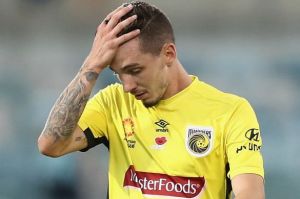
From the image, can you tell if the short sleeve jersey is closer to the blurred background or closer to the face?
the face

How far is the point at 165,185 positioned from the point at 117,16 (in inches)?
26.3

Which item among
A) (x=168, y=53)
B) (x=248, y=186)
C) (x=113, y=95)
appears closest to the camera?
(x=248, y=186)

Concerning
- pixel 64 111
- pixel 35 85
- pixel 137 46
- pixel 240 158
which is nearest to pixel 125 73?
pixel 137 46

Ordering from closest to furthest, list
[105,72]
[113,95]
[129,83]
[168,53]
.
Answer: [129,83] < [168,53] < [113,95] < [105,72]

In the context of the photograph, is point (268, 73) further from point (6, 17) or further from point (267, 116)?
point (6, 17)

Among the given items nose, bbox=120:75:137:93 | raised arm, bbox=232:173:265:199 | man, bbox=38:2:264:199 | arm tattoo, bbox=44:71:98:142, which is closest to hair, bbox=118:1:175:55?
man, bbox=38:2:264:199

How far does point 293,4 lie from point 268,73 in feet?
2.07

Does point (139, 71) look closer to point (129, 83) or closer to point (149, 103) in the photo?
point (129, 83)

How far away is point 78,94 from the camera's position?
7.86 feet

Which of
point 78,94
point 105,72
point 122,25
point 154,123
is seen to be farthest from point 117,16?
point 105,72

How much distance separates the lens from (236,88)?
5047 millimetres

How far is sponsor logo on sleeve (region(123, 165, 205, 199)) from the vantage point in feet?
7.79

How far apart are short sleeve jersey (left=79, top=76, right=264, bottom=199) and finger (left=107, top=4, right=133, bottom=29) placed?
0.35m

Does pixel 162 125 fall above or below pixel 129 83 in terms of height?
below
